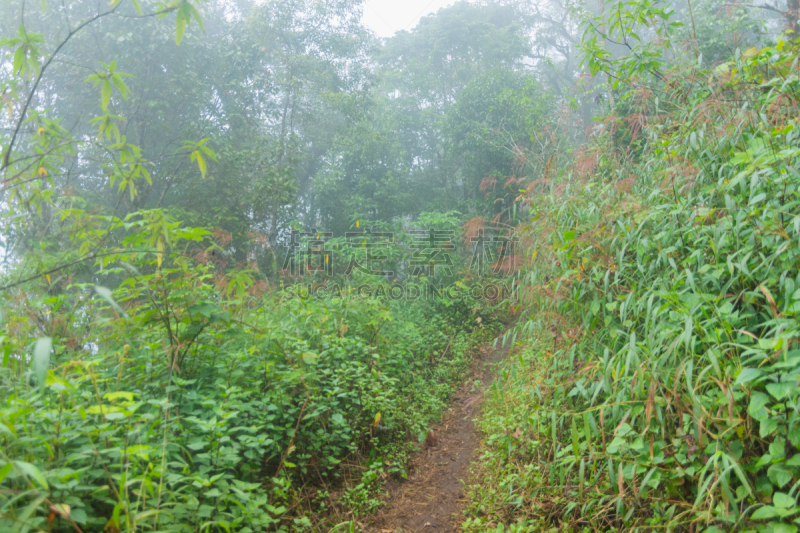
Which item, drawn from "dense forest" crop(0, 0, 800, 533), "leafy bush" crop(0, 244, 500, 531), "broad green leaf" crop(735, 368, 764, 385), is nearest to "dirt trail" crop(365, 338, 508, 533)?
"dense forest" crop(0, 0, 800, 533)

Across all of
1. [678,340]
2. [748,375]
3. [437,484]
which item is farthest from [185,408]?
[748,375]

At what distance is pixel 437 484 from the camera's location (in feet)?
9.78

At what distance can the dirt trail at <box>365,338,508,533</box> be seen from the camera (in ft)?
8.32

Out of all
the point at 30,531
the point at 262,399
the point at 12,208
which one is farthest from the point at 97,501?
the point at 12,208

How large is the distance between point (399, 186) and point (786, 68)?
964 centimetres

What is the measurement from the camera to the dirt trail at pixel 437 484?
2.54m

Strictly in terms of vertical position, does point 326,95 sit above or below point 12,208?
above

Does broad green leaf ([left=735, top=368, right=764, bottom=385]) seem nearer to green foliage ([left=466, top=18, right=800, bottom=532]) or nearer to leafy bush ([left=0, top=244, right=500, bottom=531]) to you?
green foliage ([left=466, top=18, right=800, bottom=532])

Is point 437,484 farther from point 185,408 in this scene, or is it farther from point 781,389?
point 781,389

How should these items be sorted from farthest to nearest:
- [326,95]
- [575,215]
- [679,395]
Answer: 1. [326,95]
2. [575,215]
3. [679,395]

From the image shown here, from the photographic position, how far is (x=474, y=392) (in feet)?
15.3

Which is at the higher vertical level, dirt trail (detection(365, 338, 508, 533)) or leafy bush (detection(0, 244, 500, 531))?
leafy bush (detection(0, 244, 500, 531))

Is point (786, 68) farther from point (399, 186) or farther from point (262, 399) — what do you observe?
point (399, 186)

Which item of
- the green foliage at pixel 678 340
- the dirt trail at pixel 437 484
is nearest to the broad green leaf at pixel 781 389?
the green foliage at pixel 678 340
